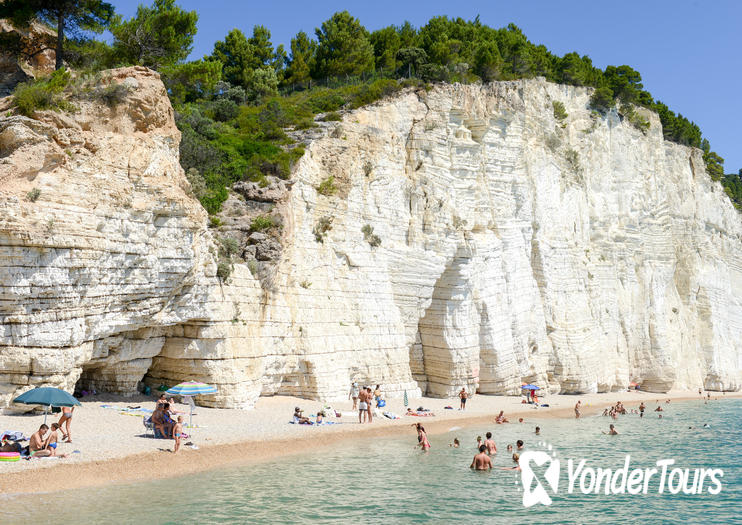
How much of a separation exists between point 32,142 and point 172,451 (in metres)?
8.94

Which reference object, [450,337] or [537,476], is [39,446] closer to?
[537,476]

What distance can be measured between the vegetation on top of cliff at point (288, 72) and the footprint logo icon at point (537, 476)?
1472cm

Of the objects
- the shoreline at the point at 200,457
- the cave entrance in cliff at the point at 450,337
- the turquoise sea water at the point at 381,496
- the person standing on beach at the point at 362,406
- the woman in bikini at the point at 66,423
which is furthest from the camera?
the cave entrance in cliff at the point at 450,337

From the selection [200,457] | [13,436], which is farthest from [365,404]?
[13,436]

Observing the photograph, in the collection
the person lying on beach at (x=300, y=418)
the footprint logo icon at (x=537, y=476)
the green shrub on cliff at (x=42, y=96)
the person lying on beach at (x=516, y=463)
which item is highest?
the green shrub on cliff at (x=42, y=96)

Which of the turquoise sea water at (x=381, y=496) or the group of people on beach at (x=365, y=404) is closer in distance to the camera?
the turquoise sea water at (x=381, y=496)

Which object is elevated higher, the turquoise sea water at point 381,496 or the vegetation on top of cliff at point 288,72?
the vegetation on top of cliff at point 288,72

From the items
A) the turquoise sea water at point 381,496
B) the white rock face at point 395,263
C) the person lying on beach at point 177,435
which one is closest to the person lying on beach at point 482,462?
the turquoise sea water at point 381,496

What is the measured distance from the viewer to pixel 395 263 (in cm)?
2825

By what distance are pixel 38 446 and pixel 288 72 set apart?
38.2 m

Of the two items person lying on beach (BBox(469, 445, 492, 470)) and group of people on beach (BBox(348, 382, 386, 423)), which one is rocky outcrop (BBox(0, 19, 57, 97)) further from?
person lying on beach (BBox(469, 445, 492, 470))

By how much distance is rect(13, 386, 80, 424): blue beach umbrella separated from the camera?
13.9 meters

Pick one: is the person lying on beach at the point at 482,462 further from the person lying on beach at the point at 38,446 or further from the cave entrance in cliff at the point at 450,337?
the cave entrance in cliff at the point at 450,337

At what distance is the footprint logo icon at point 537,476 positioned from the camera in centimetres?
1432
